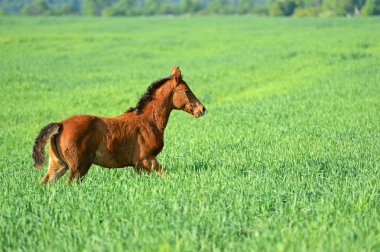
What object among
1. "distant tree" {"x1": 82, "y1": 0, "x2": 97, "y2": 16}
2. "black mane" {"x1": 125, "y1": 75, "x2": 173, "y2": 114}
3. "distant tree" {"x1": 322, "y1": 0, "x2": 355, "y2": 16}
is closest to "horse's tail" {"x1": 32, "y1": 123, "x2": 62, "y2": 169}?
"black mane" {"x1": 125, "y1": 75, "x2": 173, "y2": 114}

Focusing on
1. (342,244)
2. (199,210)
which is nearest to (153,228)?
(199,210)

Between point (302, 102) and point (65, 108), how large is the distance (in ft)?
31.2

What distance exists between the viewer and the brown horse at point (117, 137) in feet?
24.8

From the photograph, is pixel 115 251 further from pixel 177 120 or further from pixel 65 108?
pixel 65 108

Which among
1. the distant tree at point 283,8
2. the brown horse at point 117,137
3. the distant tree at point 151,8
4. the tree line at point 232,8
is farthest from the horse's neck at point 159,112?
the distant tree at point 151,8

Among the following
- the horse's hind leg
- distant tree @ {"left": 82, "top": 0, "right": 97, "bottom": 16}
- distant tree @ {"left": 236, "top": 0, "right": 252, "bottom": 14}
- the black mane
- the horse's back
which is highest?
the black mane

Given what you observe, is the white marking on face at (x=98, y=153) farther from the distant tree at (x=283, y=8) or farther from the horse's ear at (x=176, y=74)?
the distant tree at (x=283, y=8)

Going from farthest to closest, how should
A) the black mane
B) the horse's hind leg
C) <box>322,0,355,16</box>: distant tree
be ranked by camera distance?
<box>322,0,355,16</box>: distant tree < the black mane < the horse's hind leg

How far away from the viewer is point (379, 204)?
252 inches

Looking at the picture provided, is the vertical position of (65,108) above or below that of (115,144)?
below

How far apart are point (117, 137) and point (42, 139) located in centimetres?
100

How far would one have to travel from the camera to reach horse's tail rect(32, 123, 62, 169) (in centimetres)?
751

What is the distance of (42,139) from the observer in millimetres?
7523

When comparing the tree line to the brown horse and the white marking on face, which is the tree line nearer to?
the brown horse
